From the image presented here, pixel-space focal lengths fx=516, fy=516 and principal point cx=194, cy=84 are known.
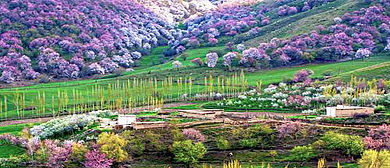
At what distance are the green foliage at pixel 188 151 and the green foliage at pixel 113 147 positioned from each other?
644 cm

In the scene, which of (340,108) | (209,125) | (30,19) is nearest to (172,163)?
(209,125)

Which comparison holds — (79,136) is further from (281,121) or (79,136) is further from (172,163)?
(281,121)

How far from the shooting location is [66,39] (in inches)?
6063

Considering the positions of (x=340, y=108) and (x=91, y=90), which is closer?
(x=340, y=108)

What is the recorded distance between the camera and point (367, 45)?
5349 inches

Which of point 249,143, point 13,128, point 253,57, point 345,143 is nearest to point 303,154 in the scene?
point 345,143

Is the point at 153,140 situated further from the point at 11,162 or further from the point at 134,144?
the point at 11,162

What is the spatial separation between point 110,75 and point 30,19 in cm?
3397

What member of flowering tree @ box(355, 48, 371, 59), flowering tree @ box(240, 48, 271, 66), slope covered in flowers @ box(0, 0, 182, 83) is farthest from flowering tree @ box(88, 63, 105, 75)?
flowering tree @ box(355, 48, 371, 59)

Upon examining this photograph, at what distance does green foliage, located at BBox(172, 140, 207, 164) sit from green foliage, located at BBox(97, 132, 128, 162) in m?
6.44

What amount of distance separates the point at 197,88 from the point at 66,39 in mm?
56988

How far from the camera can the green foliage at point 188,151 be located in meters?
64.2

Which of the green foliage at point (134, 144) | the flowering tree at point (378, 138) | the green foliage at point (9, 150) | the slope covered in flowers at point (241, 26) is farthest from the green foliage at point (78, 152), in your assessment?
the slope covered in flowers at point (241, 26)

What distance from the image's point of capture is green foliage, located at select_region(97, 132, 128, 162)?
209 feet
